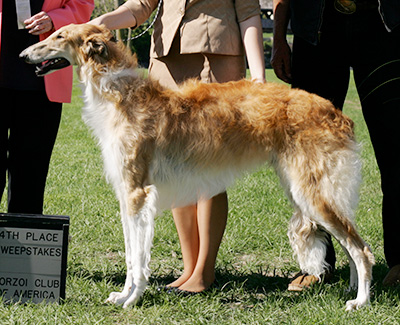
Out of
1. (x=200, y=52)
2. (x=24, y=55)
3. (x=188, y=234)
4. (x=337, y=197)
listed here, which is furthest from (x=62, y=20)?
(x=337, y=197)

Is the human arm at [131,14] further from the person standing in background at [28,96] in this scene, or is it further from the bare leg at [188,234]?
the bare leg at [188,234]

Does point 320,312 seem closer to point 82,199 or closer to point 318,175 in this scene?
point 318,175

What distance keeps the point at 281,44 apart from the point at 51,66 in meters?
1.77

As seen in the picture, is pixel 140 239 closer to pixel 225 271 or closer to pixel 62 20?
pixel 225 271

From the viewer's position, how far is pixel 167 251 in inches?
212

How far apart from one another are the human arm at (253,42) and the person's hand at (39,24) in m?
1.33

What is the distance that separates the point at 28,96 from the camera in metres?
4.18

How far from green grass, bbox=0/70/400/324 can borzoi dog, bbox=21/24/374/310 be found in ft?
0.74

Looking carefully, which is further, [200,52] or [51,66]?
[200,52]

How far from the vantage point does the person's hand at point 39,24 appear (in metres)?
4.02

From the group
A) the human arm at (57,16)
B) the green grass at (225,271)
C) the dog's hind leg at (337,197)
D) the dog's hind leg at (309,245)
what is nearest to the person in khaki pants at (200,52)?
the human arm at (57,16)

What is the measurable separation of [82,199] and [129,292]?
9.34 feet

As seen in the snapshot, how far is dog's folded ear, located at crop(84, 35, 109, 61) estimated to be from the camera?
389 centimetres

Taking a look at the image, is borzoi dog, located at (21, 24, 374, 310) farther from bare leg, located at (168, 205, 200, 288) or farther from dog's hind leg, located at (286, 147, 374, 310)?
bare leg, located at (168, 205, 200, 288)
